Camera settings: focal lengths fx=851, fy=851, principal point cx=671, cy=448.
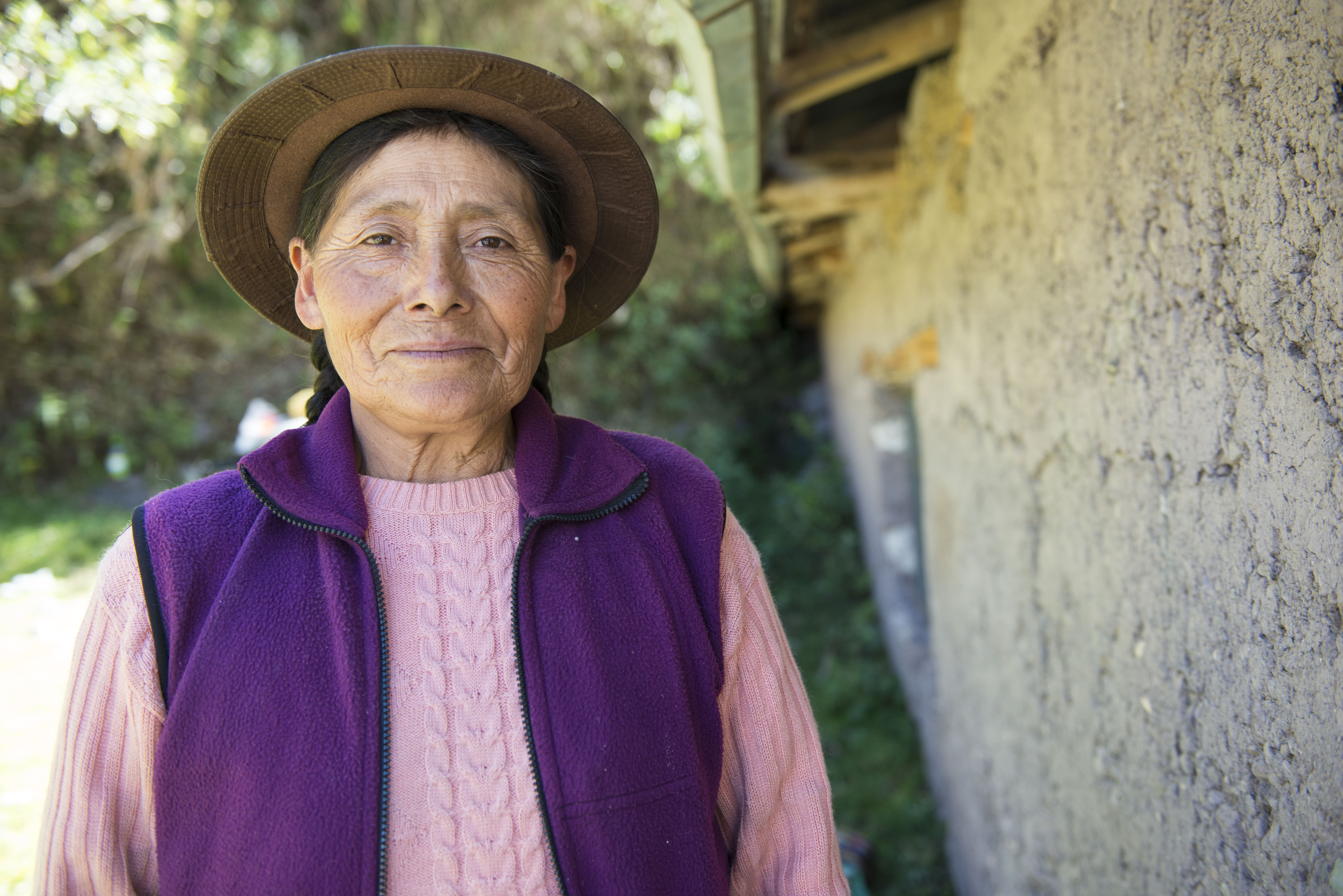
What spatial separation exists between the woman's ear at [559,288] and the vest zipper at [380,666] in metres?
0.51

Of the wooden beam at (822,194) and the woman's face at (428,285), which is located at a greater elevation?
the wooden beam at (822,194)

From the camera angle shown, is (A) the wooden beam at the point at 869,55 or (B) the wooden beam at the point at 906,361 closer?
(A) the wooden beam at the point at 869,55

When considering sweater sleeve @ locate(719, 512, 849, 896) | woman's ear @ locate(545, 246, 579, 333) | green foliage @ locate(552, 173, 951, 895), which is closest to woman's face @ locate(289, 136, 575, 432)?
woman's ear @ locate(545, 246, 579, 333)

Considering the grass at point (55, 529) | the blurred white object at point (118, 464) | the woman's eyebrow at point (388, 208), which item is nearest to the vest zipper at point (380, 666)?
the woman's eyebrow at point (388, 208)

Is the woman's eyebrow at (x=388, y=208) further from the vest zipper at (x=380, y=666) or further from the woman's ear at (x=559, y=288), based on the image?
the vest zipper at (x=380, y=666)

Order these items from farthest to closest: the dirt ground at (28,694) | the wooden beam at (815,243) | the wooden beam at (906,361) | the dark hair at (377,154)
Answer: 1. the wooden beam at (815,243)
2. the wooden beam at (906,361)
3. the dirt ground at (28,694)
4. the dark hair at (377,154)

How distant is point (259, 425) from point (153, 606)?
21.5 ft

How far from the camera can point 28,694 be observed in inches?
141

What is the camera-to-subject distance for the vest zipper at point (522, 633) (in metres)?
A: 1.14

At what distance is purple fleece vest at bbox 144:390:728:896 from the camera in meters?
1.07

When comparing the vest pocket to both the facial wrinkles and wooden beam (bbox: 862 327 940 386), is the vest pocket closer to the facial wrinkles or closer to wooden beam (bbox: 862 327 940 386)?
the facial wrinkles

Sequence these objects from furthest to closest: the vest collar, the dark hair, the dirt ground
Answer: the dirt ground, the dark hair, the vest collar

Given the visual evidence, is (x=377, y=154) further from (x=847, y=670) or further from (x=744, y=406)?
(x=744, y=406)

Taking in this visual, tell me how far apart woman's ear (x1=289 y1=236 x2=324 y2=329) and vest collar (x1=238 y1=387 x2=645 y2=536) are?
13 centimetres
